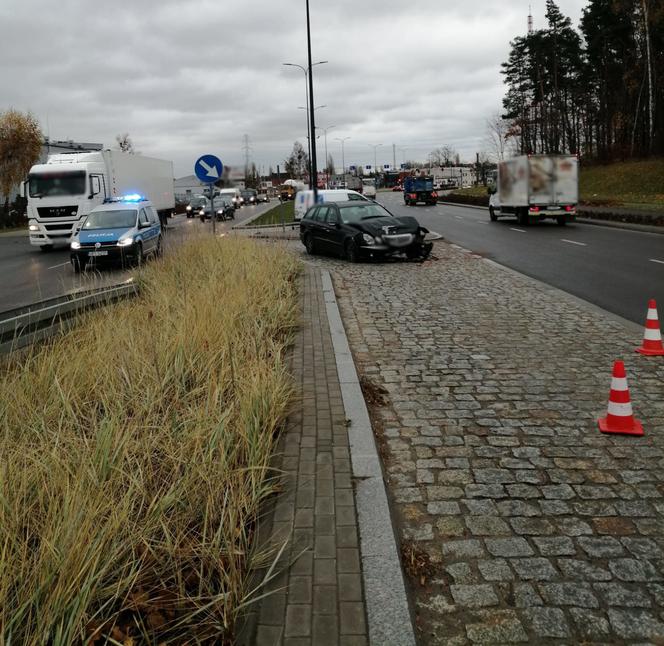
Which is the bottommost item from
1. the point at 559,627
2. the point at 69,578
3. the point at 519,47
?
the point at 559,627

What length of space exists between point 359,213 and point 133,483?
15252mm

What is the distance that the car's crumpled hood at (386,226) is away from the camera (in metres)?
16.8

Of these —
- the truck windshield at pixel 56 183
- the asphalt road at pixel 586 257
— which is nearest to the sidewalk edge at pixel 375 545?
the asphalt road at pixel 586 257

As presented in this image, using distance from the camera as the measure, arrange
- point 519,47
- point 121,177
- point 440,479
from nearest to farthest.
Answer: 1. point 440,479
2. point 121,177
3. point 519,47

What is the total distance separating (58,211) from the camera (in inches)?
988

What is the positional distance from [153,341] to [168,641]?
145 inches

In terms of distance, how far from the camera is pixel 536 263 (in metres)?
16.0

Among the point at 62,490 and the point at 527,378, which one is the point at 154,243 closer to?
the point at 527,378

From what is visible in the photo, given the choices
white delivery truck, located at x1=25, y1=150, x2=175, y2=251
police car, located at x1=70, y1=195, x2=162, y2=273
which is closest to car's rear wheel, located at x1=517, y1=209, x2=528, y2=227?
police car, located at x1=70, y1=195, x2=162, y2=273

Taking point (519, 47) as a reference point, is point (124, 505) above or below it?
below

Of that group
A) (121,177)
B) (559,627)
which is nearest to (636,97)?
(121,177)

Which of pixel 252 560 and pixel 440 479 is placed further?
pixel 440 479

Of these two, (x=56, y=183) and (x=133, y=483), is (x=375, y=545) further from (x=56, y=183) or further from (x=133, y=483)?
(x=56, y=183)

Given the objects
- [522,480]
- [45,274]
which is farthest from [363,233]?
[522,480]
